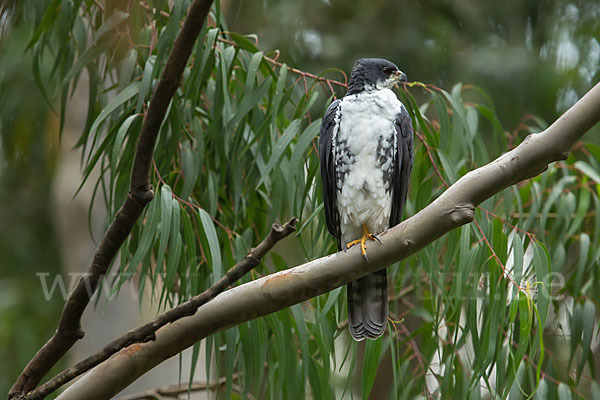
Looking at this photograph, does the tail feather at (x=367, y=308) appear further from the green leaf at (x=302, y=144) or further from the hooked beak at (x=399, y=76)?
the hooked beak at (x=399, y=76)

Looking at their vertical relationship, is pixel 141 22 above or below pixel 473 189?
above

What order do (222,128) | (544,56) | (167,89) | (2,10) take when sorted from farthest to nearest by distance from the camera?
(544,56)
(2,10)
(222,128)
(167,89)

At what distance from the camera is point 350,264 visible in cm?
181

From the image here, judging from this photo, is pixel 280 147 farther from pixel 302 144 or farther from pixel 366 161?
pixel 366 161

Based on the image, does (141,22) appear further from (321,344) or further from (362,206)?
(321,344)

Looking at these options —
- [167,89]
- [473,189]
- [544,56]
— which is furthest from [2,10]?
[544,56]

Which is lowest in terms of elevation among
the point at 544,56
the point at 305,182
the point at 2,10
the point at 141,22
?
the point at 305,182

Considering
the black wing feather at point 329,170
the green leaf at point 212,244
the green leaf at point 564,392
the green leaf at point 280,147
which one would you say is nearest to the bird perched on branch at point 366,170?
the black wing feather at point 329,170

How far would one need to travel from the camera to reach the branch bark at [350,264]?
171 centimetres

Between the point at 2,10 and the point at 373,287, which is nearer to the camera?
the point at 373,287

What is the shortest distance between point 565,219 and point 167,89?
6.33 feet

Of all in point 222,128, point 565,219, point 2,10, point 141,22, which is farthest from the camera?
point 2,10

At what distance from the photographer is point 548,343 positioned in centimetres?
332

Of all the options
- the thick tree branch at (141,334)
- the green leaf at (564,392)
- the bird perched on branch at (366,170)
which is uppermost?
the bird perched on branch at (366,170)
